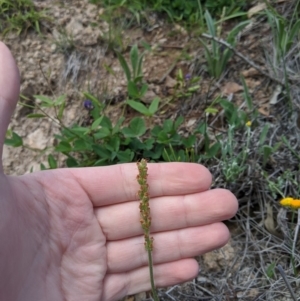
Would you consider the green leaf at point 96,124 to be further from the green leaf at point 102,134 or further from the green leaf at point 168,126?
the green leaf at point 168,126

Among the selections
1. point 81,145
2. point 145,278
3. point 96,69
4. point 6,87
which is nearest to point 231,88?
point 96,69

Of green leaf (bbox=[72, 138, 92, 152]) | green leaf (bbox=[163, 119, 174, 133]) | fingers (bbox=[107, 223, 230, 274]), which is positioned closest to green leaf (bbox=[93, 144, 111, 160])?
green leaf (bbox=[72, 138, 92, 152])

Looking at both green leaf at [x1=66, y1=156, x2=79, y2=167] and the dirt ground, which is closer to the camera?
green leaf at [x1=66, y1=156, x2=79, y2=167]

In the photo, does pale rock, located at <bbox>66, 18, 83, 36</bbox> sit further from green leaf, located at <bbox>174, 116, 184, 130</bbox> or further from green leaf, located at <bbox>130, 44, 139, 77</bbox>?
green leaf, located at <bbox>174, 116, 184, 130</bbox>

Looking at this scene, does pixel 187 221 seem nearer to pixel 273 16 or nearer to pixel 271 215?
pixel 271 215

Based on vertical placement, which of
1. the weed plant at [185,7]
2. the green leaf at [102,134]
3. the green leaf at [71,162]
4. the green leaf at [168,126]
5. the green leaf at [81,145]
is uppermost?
the weed plant at [185,7]

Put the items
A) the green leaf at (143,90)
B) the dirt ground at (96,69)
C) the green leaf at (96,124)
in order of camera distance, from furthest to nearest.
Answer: the dirt ground at (96,69) < the green leaf at (143,90) < the green leaf at (96,124)

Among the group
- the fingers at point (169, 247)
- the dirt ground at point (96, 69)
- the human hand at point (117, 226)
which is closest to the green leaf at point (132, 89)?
the dirt ground at point (96, 69)
